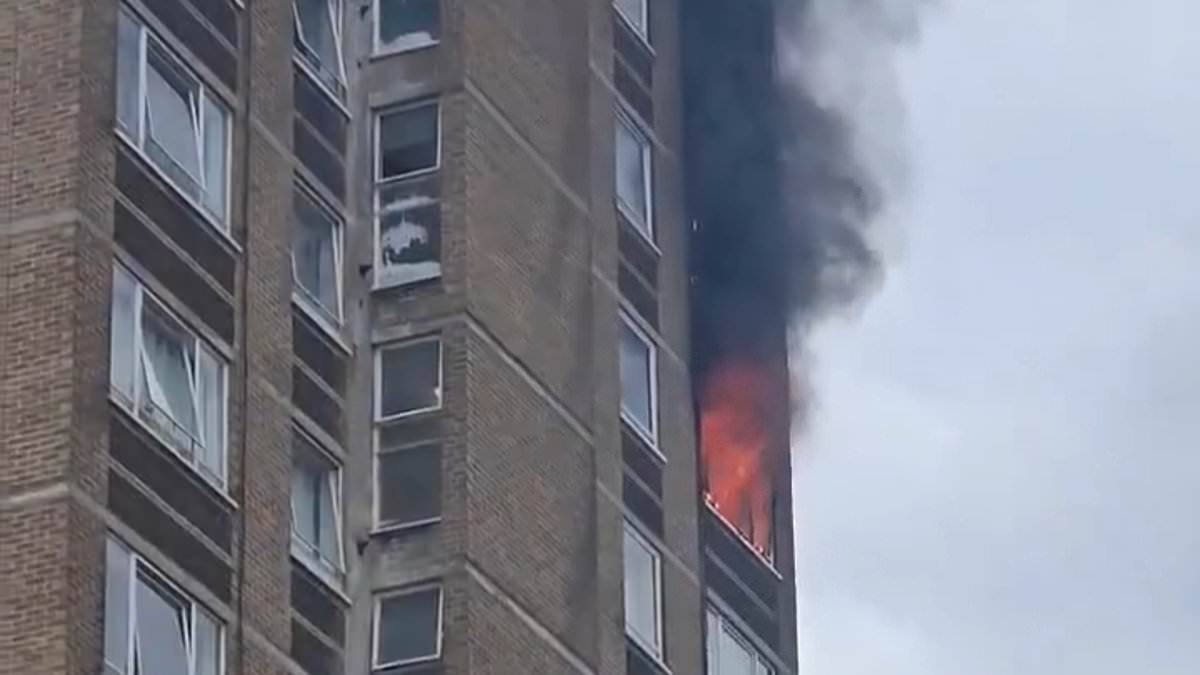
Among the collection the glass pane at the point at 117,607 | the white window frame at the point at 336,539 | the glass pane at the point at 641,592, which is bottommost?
the glass pane at the point at 117,607

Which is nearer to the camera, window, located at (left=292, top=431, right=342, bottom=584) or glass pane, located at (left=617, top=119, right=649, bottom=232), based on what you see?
window, located at (left=292, top=431, right=342, bottom=584)

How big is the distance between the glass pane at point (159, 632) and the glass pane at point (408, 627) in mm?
4436

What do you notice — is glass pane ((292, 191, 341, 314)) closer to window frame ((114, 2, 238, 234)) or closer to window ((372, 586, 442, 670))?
window frame ((114, 2, 238, 234))

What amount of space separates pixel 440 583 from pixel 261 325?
3.50 metres

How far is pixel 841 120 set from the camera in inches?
2215

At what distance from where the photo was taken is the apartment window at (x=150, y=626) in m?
37.8

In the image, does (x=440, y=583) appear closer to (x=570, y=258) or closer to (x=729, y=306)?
(x=570, y=258)

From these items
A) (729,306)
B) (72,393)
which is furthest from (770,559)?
(72,393)

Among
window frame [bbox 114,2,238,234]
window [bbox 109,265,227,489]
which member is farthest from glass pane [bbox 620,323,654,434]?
window [bbox 109,265,227,489]

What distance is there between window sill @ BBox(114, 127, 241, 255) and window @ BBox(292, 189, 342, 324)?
1942mm

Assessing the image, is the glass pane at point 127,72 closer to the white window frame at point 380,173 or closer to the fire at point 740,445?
the white window frame at point 380,173

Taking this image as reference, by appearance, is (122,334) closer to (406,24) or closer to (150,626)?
(150,626)

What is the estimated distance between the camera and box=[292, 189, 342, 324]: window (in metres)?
44.0

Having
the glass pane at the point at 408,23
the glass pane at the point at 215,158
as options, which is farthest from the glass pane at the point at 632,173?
the glass pane at the point at 215,158
